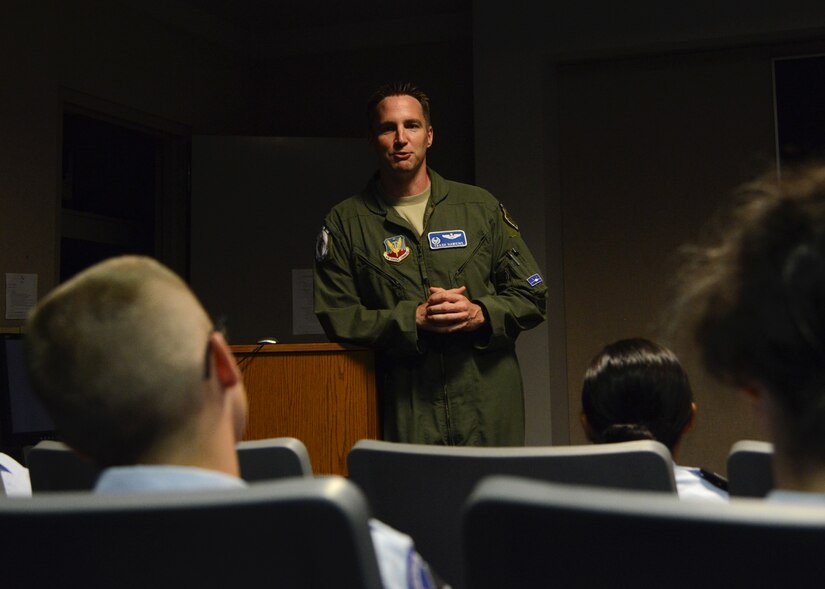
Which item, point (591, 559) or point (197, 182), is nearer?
point (591, 559)

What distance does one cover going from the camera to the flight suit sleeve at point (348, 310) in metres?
2.38

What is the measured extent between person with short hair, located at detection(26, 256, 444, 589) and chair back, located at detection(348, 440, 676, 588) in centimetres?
34

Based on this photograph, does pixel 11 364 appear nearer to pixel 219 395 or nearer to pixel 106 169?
pixel 106 169

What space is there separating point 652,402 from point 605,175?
9.66ft

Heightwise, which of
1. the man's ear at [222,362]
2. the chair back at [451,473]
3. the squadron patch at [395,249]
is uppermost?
the squadron patch at [395,249]

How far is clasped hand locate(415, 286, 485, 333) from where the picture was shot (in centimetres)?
237

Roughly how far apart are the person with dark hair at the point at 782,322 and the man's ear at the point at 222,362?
441 millimetres

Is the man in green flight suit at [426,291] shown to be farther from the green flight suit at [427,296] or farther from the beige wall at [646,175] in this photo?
the beige wall at [646,175]

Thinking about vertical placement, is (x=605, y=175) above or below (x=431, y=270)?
above

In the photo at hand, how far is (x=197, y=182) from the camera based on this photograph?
471cm

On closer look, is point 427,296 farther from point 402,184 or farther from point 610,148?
point 610,148

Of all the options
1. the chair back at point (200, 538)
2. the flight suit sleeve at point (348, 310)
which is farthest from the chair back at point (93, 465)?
the flight suit sleeve at point (348, 310)

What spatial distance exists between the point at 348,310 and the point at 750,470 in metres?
1.52

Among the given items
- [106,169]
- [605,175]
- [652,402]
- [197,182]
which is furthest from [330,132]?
[652,402]
